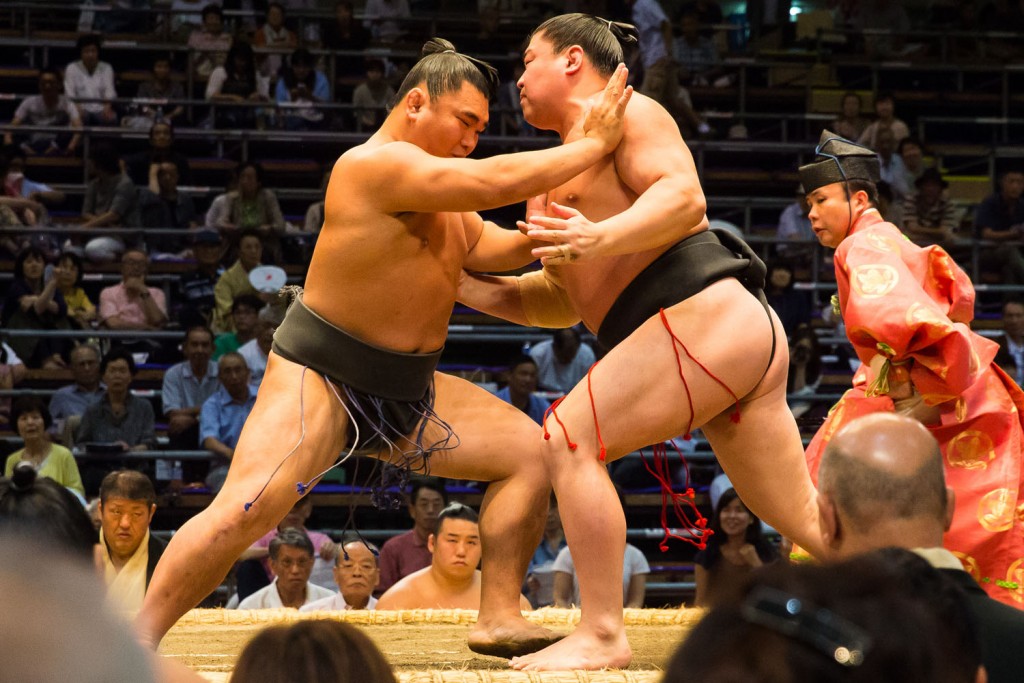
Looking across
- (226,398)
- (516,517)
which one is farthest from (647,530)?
(516,517)

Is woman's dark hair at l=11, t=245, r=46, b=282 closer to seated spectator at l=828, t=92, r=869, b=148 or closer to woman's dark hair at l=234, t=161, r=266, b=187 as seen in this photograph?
woman's dark hair at l=234, t=161, r=266, b=187

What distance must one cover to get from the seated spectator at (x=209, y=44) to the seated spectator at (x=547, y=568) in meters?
Answer: 4.17

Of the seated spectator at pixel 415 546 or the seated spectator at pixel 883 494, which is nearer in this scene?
the seated spectator at pixel 883 494

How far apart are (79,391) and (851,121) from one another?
466 cm

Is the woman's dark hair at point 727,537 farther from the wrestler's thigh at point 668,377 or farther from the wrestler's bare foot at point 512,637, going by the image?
the wrestler's thigh at point 668,377

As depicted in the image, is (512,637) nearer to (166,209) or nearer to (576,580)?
(576,580)

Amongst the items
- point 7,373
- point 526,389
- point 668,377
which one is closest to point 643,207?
point 668,377

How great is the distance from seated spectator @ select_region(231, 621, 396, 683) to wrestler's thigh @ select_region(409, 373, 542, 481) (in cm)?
138

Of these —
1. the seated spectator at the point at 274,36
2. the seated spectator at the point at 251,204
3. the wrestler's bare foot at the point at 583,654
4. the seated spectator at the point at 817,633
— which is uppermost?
the seated spectator at the point at 274,36

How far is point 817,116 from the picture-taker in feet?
25.2

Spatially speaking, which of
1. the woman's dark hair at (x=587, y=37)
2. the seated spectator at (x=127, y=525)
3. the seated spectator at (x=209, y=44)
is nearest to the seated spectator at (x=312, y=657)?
the woman's dark hair at (x=587, y=37)

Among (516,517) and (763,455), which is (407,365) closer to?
(516,517)

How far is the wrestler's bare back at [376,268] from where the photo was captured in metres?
2.23

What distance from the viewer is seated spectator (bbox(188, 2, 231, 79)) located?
7426 mm
